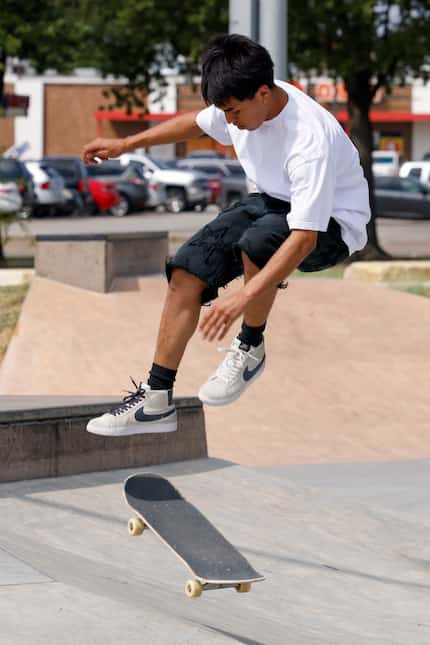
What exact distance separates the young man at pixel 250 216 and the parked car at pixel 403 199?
3500 centimetres

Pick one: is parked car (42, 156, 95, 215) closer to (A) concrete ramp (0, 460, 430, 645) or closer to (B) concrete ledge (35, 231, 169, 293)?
(B) concrete ledge (35, 231, 169, 293)

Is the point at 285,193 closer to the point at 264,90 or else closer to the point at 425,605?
the point at 264,90

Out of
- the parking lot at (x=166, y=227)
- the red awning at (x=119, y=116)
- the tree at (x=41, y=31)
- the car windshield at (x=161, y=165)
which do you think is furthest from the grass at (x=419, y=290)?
the red awning at (x=119, y=116)

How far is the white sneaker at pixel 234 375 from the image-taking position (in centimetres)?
539

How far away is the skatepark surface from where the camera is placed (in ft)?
17.1

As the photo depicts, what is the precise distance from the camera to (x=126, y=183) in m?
42.4

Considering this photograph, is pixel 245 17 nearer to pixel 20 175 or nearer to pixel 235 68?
pixel 235 68

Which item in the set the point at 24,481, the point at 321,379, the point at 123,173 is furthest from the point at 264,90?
the point at 123,173

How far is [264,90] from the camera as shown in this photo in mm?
4797

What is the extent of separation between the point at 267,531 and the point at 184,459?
5.40ft

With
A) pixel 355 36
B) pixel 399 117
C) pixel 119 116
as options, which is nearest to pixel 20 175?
pixel 355 36

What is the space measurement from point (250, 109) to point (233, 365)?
1.18m

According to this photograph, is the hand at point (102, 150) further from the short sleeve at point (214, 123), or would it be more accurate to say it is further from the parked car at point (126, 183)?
the parked car at point (126, 183)

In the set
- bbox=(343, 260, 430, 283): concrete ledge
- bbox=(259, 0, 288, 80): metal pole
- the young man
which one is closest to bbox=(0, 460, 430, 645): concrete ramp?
the young man
